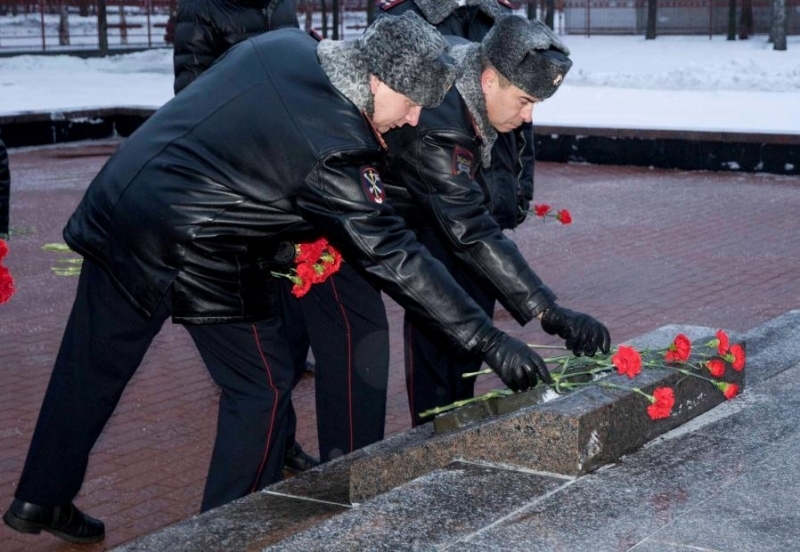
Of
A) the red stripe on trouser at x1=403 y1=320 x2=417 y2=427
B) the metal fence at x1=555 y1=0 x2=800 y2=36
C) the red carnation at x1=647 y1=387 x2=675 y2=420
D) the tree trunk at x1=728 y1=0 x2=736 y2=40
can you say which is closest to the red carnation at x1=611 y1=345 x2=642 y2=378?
the red carnation at x1=647 y1=387 x2=675 y2=420

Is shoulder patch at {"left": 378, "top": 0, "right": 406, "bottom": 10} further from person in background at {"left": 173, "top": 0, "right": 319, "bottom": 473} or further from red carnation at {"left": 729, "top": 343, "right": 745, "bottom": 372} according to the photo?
red carnation at {"left": 729, "top": 343, "right": 745, "bottom": 372}

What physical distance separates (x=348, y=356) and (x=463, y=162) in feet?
2.77

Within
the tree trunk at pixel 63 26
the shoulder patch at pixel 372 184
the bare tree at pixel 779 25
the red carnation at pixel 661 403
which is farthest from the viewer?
the tree trunk at pixel 63 26

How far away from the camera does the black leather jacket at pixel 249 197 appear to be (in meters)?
3.33

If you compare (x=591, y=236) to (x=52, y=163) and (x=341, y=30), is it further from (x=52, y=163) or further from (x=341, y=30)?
(x=341, y=30)

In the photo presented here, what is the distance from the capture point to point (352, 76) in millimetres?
3334

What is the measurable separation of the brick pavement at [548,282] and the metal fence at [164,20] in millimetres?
19250

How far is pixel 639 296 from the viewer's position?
7398 mm

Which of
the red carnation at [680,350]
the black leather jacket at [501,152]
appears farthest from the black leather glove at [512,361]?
the black leather jacket at [501,152]

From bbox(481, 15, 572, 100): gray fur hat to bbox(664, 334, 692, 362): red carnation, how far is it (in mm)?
805

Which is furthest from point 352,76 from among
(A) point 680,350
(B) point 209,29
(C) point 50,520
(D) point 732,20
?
(D) point 732,20

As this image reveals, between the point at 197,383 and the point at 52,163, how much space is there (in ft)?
29.4

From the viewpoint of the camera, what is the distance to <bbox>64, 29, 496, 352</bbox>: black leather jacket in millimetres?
3330

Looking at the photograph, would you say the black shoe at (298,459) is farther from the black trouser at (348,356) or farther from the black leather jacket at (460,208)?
the black leather jacket at (460,208)
